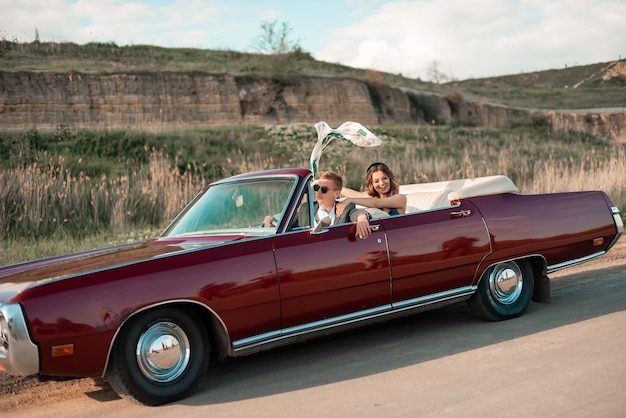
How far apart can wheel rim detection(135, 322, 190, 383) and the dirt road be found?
0.66 ft

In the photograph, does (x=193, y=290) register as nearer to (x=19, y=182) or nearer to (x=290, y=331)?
(x=290, y=331)

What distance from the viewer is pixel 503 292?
20.5 ft

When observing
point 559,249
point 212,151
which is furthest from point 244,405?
point 212,151

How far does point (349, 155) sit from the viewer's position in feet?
78.4

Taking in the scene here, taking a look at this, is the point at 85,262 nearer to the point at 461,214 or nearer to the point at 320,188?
the point at 320,188

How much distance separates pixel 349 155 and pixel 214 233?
61.4 feet

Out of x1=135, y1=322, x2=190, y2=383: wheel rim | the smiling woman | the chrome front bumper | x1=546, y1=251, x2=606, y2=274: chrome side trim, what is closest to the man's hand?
the smiling woman

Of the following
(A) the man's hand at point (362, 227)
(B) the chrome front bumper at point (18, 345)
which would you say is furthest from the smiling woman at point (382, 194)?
(B) the chrome front bumper at point (18, 345)

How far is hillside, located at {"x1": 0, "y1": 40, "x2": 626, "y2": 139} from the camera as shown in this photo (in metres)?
31.8

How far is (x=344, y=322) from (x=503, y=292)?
1.71 m

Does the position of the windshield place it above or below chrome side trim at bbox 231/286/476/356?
above

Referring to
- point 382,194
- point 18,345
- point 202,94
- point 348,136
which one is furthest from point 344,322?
point 202,94

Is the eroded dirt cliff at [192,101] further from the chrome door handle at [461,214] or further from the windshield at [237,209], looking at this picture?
the windshield at [237,209]

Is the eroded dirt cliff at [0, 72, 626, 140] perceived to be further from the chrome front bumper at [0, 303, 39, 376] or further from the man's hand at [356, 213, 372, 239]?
the chrome front bumper at [0, 303, 39, 376]
